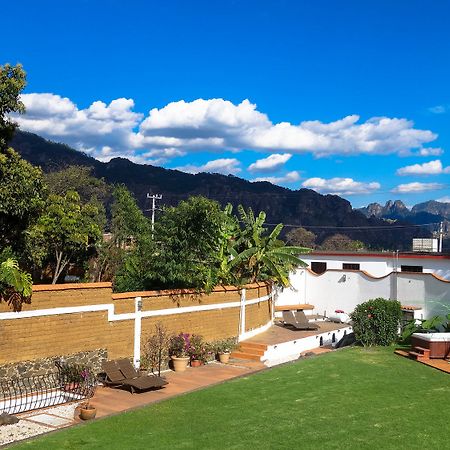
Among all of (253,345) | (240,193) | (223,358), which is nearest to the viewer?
(223,358)

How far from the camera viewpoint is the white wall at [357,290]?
25.3 m

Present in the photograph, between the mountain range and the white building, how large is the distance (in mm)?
91653

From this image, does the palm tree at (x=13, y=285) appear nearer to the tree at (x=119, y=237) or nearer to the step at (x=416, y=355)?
the tree at (x=119, y=237)

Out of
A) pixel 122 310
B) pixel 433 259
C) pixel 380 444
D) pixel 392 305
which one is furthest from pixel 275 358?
pixel 433 259

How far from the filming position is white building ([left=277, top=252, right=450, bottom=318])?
2545cm

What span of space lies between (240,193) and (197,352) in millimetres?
127605

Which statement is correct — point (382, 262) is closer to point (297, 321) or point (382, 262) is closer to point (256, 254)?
point (297, 321)

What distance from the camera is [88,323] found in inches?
603

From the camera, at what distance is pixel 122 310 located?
54.0 feet

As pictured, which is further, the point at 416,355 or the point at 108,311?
the point at 416,355

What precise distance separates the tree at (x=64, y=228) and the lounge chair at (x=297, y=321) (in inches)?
392

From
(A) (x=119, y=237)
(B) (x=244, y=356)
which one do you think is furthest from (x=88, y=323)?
(A) (x=119, y=237)

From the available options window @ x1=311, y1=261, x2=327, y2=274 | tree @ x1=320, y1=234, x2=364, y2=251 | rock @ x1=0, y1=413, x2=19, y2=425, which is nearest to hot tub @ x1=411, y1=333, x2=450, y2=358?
rock @ x1=0, y1=413, x2=19, y2=425

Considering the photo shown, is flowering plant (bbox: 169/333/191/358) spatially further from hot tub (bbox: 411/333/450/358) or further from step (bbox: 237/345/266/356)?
hot tub (bbox: 411/333/450/358)
